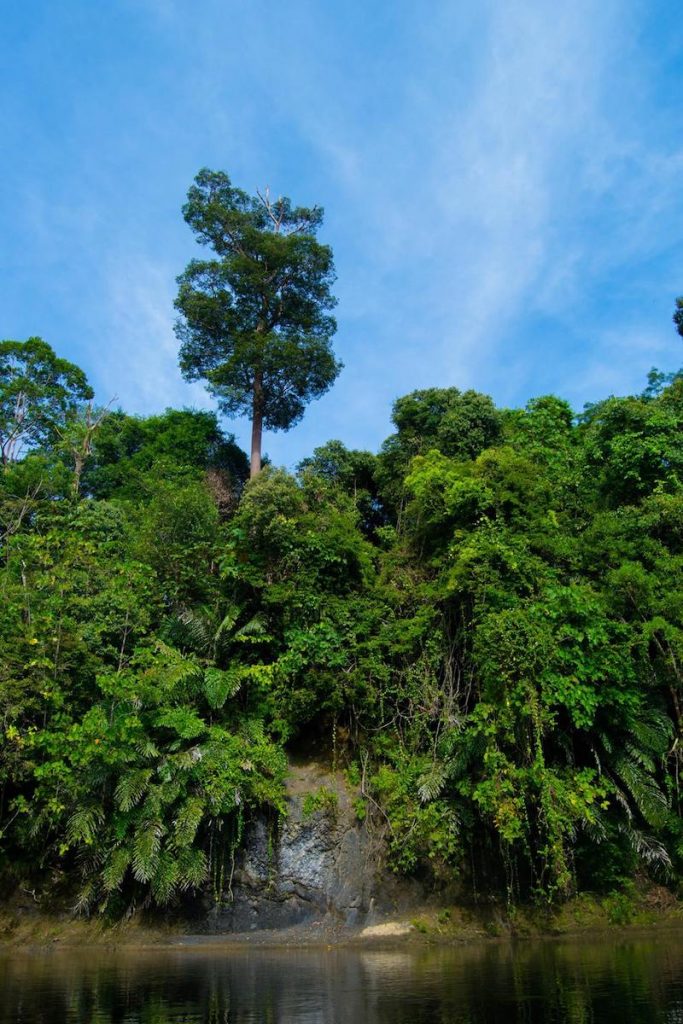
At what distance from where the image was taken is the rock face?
13984 millimetres

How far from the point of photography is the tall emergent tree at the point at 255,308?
94.4ft

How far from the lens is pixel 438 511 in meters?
16.7

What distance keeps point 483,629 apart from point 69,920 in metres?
9.80

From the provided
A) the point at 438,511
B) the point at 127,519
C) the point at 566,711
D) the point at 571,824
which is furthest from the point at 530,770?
the point at 127,519

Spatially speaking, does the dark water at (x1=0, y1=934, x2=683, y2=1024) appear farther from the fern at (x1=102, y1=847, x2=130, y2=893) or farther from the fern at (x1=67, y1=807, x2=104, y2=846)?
the fern at (x1=67, y1=807, x2=104, y2=846)

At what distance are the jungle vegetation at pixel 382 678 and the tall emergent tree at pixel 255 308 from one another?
11.3 m

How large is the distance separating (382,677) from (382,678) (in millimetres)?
57

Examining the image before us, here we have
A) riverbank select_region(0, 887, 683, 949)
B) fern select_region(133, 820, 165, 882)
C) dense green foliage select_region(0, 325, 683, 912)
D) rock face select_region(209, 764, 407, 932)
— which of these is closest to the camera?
fern select_region(133, 820, 165, 882)

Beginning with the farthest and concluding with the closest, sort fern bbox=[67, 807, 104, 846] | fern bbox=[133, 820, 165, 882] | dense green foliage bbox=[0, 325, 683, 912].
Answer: dense green foliage bbox=[0, 325, 683, 912] < fern bbox=[67, 807, 104, 846] < fern bbox=[133, 820, 165, 882]

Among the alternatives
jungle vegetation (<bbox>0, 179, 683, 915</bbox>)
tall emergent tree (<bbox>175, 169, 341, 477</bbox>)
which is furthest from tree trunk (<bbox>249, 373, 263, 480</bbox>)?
jungle vegetation (<bbox>0, 179, 683, 915</bbox>)

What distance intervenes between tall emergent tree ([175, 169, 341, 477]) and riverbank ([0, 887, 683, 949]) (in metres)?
17.7

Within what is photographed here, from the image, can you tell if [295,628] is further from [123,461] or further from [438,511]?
[123,461]

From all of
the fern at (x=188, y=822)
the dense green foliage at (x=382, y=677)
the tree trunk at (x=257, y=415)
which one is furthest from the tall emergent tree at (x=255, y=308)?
the fern at (x=188, y=822)

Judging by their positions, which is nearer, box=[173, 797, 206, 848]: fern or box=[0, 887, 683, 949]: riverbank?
box=[173, 797, 206, 848]: fern
